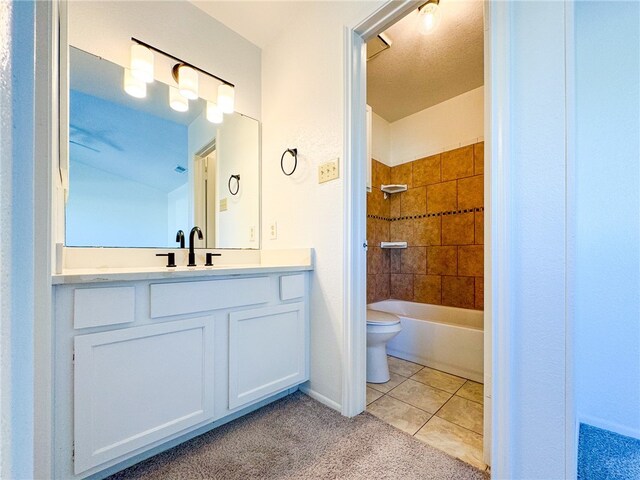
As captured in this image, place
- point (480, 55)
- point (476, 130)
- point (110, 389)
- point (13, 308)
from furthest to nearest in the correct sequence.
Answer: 1. point (476, 130)
2. point (480, 55)
3. point (110, 389)
4. point (13, 308)

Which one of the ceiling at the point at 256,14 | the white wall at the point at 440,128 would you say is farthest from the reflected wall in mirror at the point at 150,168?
the white wall at the point at 440,128

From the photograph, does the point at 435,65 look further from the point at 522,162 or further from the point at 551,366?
the point at 551,366

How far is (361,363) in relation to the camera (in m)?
1.45

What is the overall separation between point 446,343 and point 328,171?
1.51 meters

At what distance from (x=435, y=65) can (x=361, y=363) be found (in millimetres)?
2319

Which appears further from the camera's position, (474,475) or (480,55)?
(480,55)

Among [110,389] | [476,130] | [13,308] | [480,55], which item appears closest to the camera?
[13,308]

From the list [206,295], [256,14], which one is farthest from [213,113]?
[206,295]

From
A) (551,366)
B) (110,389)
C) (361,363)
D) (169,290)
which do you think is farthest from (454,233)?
(110,389)

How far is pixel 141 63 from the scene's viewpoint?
1.51 metres

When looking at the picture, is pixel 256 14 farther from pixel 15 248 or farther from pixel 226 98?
pixel 15 248

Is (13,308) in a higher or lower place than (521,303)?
higher

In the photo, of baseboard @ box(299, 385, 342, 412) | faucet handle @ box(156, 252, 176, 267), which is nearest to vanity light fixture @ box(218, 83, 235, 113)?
faucet handle @ box(156, 252, 176, 267)

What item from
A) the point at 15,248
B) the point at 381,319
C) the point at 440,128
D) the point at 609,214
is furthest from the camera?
the point at 440,128
